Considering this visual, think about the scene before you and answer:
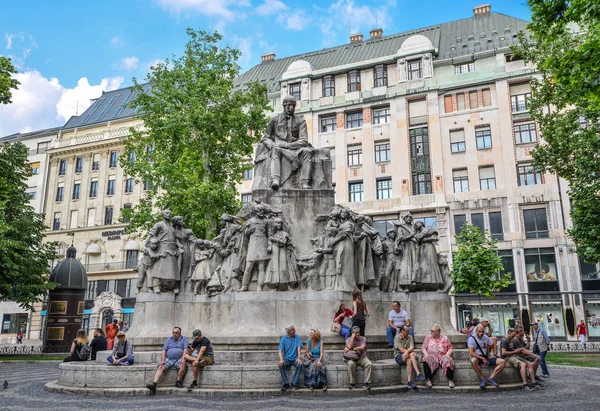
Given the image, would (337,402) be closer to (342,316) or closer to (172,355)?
(342,316)

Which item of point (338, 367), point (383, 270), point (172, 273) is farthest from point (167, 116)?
point (338, 367)

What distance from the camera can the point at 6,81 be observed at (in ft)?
80.6

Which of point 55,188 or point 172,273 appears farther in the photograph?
point 55,188

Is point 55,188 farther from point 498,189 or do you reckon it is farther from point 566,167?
point 566,167

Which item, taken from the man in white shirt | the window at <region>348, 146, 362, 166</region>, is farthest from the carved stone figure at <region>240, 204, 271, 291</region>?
the window at <region>348, 146, 362, 166</region>

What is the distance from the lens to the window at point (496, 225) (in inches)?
1578

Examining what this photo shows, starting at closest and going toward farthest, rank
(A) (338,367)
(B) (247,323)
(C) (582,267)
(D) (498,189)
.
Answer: (A) (338,367) < (B) (247,323) < (C) (582,267) < (D) (498,189)

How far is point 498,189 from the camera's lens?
134 feet

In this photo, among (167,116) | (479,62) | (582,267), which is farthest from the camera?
(479,62)

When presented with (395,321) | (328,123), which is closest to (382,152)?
(328,123)

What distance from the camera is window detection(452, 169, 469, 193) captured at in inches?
1662

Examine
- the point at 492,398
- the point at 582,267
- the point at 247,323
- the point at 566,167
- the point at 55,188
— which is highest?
the point at 55,188

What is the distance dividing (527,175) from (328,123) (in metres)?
17.7

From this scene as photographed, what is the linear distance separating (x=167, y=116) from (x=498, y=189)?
25.8 meters
